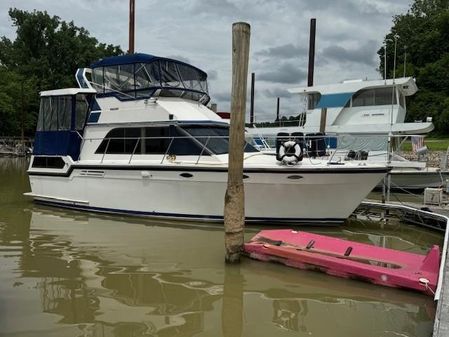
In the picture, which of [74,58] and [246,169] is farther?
[74,58]

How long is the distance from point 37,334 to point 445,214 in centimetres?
933

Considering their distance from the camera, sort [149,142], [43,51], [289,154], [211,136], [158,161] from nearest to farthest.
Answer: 1. [289,154]
2. [211,136]
3. [158,161]
4. [149,142]
5. [43,51]

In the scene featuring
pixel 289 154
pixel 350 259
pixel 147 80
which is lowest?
pixel 350 259

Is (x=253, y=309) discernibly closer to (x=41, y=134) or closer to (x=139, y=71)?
(x=139, y=71)

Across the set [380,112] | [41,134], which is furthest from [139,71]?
[380,112]

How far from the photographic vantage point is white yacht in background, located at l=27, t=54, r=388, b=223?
34.5 feet

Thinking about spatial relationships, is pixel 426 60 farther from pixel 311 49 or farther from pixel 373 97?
pixel 373 97

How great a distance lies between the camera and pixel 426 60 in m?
45.5

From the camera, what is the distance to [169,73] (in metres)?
13.1

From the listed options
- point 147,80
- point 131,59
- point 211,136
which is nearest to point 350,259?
point 211,136

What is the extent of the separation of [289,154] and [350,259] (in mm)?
3488

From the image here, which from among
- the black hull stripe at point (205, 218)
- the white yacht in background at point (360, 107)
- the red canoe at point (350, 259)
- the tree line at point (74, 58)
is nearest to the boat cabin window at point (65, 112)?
the black hull stripe at point (205, 218)

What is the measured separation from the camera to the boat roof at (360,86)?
20.8 meters

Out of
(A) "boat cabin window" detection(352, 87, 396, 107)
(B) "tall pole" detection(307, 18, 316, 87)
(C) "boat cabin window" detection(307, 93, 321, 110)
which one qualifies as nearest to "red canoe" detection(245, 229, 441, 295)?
(A) "boat cabin window" detection(352, 87, 396, 107)
